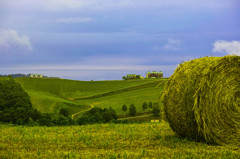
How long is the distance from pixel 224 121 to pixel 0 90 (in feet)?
128

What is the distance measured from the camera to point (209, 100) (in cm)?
1124

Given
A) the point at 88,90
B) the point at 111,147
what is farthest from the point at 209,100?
the point at 88,90

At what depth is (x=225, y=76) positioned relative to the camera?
11.7 metres

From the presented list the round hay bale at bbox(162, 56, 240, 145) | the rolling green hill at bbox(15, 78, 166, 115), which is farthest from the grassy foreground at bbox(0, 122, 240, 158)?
the rolling green hill at bbox(15, 78, 166, 115)

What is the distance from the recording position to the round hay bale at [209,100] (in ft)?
36.9

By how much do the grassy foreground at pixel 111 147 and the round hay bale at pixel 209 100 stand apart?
623mm

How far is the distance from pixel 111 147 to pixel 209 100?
4337 millimetres

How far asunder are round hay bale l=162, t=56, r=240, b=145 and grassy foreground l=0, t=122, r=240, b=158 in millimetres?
623

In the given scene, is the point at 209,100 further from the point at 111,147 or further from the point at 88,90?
the point at 88,90

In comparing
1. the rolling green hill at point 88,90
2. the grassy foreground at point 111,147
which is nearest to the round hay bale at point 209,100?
the grassy foreground at point 111,147

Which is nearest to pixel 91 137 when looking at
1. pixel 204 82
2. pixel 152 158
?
pixel 152 158

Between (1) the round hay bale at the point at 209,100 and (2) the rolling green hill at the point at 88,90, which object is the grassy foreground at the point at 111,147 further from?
(2) the rolling green hill at the point at 88,90

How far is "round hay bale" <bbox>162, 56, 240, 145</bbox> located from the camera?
1124 centimetres

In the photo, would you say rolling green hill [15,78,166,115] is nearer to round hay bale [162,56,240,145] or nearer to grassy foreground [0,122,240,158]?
grassy foreground [0,122,240,158]
